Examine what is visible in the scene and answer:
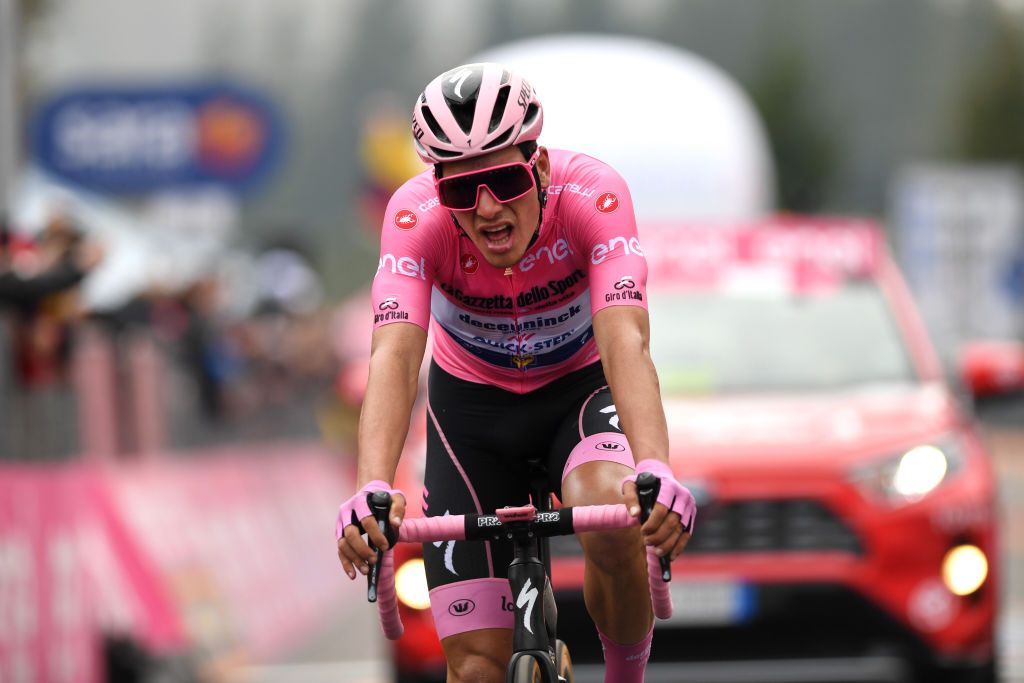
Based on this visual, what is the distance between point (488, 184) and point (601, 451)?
2.76 ft

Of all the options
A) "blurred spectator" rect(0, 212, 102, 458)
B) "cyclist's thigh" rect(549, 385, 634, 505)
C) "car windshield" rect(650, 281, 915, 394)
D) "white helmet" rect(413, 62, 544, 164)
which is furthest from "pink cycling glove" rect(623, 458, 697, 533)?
"blurred spectator" rect(0, 212, 102, 458)

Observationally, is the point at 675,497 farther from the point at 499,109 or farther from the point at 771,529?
the point at 771,529

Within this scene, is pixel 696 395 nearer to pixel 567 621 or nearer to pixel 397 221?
pixel 567 621

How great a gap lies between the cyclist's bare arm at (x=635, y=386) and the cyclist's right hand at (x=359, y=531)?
55cm

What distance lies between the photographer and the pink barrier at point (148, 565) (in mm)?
9125

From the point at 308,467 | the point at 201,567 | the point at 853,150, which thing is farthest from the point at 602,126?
the point at 853,150

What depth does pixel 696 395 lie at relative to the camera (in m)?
8.88

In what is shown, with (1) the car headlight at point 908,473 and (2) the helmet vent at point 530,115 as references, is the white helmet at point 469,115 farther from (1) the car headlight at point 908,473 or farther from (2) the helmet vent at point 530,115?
(1) the car headlight at point 908,473

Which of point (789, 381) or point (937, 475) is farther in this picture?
point (789, 381)

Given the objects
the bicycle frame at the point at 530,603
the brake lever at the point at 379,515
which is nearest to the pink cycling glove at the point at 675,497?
the bicycle frame at the point at 530,603

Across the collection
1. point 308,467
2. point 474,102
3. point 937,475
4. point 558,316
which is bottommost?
point 308,467

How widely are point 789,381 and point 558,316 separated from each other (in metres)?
3.55

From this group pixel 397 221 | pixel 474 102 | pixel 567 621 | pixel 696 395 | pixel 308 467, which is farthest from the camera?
pixel 308 467

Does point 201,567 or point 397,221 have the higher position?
point 397,221
